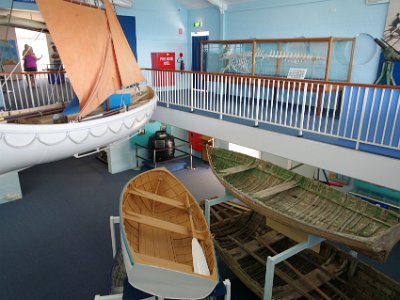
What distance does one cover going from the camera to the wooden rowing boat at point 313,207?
11.2 feet

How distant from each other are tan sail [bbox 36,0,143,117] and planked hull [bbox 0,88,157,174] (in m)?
0.32

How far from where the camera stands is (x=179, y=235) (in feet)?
13.3

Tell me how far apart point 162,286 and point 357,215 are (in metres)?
2.93

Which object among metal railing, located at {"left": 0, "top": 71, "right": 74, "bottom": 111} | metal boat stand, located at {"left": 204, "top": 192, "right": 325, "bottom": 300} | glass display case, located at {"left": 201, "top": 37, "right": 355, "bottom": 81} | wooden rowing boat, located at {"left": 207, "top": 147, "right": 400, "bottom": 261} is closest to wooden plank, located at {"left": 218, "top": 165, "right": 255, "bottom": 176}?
wooden rowing boat, located at {"left": 207, "top": 147, "right": 400, "bottom": 261}

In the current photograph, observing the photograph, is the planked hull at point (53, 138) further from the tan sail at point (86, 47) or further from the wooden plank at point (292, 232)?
the wooden plank at point (292, 232)

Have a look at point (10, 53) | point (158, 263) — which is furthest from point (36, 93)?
point (158, 263)

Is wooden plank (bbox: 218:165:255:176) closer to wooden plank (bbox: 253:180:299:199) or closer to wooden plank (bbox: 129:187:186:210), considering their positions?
wooden plank (bbox: 253:180:299:199)

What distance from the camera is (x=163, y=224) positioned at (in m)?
3.62

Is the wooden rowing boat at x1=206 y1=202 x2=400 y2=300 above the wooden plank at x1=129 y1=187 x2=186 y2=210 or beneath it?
beneath

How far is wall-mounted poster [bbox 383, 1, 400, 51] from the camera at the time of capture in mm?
6020

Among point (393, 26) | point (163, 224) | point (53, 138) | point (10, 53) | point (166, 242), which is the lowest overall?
point (166, 242)

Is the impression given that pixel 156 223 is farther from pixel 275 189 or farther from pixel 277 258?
pixel 275 189

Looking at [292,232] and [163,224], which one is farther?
[292,232]

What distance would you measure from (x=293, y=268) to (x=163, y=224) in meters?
2.15
